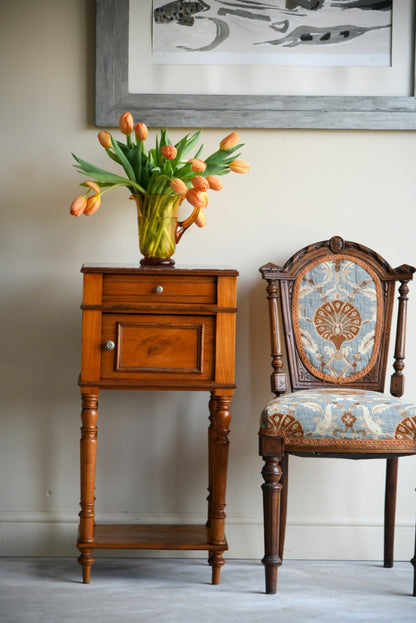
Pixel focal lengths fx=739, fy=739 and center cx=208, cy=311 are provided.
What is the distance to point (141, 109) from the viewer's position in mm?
2730

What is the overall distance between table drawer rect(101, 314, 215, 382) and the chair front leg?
11.2 inches

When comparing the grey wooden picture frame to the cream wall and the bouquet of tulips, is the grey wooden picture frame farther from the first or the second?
the bouquet of tulips

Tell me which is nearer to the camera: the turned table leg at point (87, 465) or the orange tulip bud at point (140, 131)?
the turned table leg at point (87, 465)

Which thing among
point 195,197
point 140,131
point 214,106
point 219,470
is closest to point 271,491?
point 219,470

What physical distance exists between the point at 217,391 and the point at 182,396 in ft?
1.58

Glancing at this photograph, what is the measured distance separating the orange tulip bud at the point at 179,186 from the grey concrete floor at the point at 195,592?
49.7 inches

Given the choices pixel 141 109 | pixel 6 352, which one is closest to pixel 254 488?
pixel 6 352

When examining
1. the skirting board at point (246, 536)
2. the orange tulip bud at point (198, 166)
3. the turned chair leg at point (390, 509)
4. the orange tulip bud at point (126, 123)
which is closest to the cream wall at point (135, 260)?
the skirting board at point (246, 536)

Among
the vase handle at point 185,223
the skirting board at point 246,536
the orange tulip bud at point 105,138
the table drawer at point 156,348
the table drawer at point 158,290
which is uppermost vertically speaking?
the orange tulip bud at point 105,138

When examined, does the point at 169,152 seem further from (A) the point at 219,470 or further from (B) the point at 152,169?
(A) the point at 219,470

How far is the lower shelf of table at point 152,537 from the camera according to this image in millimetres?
2367

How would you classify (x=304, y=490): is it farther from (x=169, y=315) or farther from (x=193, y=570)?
(x=169, y=315)

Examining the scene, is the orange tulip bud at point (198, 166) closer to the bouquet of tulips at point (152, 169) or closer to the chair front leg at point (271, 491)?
the bouquet of tulips at point (152, 169)

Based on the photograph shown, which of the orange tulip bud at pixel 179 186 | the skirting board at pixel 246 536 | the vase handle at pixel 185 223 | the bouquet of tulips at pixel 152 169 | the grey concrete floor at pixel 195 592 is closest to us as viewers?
the grey concrete floor at pixel 195 592
